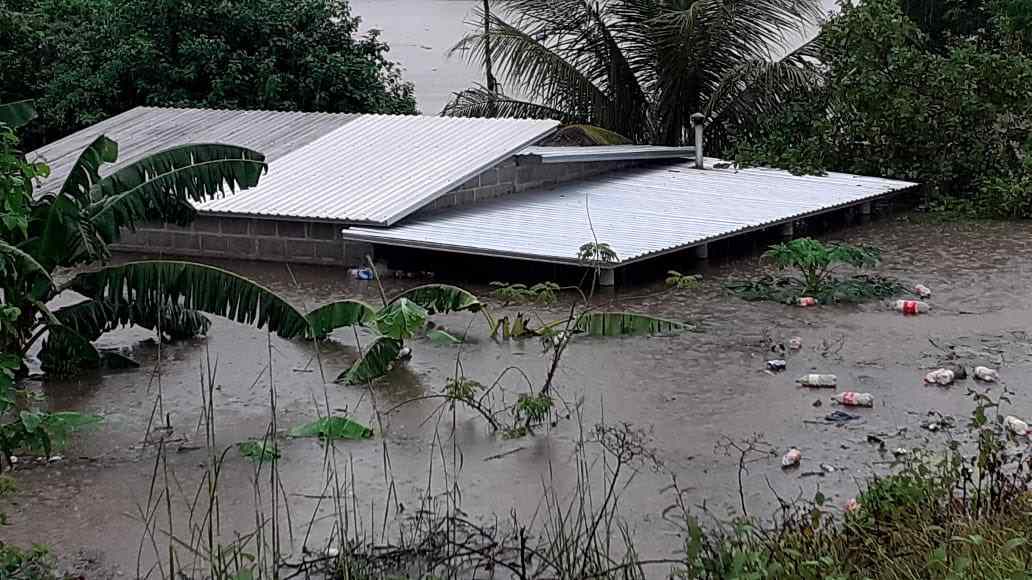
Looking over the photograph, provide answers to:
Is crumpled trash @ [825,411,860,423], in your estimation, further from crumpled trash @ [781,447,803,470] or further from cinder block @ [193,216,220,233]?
cinder block @ [193,216,220,233]

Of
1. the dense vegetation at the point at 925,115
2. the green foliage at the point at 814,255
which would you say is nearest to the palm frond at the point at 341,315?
the green foliage at the point at 814,255

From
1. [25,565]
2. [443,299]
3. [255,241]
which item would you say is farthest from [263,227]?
[25,565]

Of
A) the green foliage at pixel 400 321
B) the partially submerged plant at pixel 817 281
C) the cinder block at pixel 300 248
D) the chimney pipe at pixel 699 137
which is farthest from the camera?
the chimney pipe at pixel 699 137

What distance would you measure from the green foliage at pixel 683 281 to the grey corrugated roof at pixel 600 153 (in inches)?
108

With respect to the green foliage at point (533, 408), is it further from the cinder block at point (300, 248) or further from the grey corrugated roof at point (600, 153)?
the grey corrugated roof at point (600, 153)

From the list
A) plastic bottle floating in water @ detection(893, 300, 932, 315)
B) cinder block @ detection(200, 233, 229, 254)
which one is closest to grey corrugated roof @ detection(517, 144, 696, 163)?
cinder block @ detection(200, 233, 229, 254)

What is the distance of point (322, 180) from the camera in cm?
1413

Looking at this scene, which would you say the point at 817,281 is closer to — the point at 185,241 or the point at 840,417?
the point at 840,417

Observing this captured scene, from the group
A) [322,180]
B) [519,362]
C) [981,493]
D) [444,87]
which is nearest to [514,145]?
[322,180]

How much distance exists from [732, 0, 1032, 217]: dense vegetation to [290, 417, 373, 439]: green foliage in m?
9.97

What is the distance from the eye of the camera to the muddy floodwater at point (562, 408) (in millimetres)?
6812

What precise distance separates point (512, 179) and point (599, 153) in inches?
56.1

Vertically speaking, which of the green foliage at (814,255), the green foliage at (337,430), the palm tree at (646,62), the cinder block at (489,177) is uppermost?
the palm tree at (646,62)

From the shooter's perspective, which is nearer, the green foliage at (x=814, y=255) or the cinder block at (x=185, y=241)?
the green foliage at (x=814, y=255)
